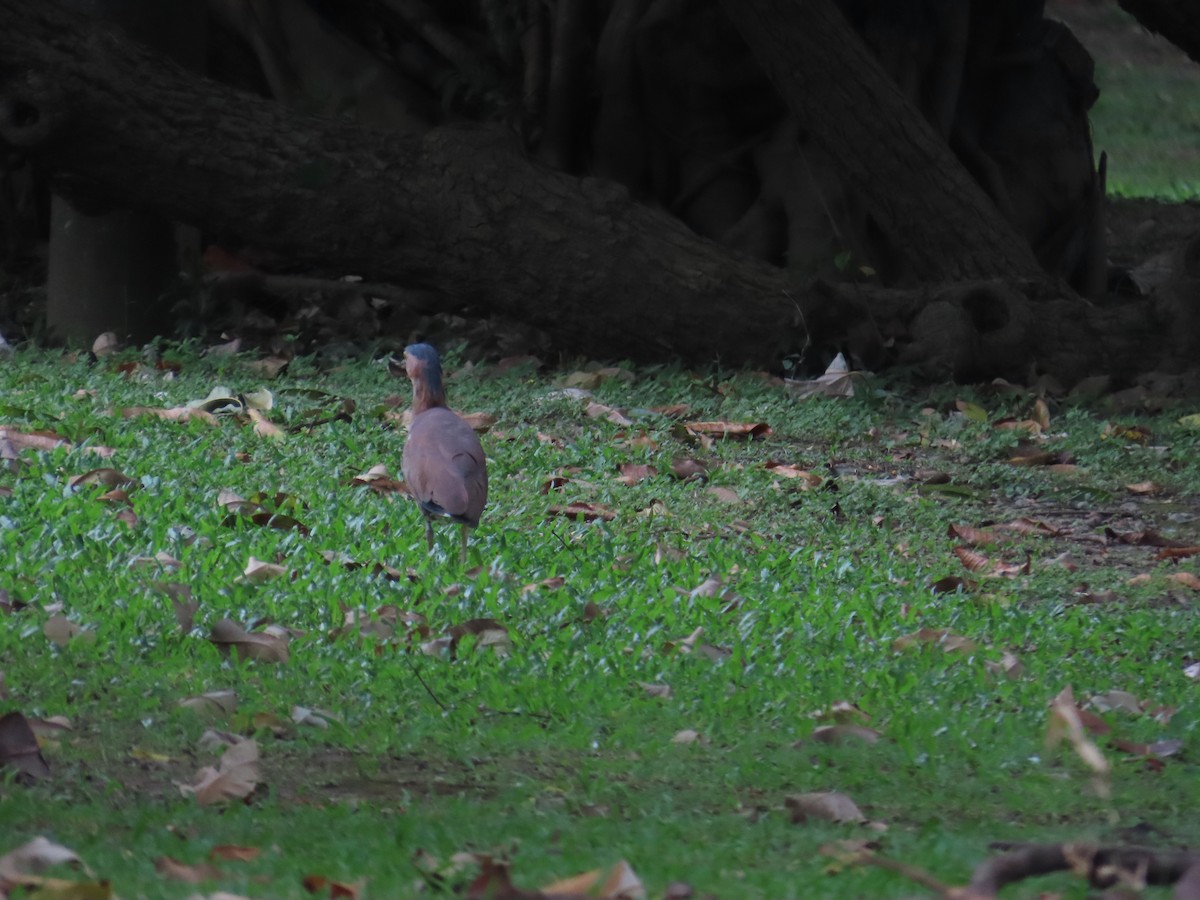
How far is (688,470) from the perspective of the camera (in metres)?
6.88

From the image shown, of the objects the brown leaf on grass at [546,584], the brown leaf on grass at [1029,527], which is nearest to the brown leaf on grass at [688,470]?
the brown leaf on grass at [1029,527]

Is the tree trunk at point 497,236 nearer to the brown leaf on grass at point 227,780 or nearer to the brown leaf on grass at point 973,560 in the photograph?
the brown leaf on grass at point 973,560

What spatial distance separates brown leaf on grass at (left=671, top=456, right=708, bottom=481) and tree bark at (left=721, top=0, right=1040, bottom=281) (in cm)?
322

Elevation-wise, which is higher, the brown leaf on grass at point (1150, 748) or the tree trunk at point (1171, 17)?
the tree trunk at point (1171, 17)

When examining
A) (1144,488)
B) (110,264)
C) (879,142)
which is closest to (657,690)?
(1144,488)

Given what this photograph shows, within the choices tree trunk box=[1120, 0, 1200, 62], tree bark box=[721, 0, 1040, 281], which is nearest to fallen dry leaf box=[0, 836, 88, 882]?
tree bark box=[721, 0, 1040, 281]

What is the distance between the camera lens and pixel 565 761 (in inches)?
144

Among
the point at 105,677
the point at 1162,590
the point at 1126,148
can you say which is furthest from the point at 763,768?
the point at 1126,148

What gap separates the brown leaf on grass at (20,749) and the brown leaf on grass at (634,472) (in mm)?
3530

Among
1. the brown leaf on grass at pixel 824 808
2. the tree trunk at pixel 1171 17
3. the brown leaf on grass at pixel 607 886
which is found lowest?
the brown leaf on grass at pixel 824 808

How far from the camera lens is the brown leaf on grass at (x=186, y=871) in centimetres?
283

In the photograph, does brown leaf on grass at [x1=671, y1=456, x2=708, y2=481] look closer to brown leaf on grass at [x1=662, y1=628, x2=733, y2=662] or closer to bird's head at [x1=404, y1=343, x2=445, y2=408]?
bird's head at [x1=404, y1=343, x2=445, y2=408]

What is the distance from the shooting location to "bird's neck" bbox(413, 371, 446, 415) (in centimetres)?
573

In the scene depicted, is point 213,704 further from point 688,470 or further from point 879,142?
point 879,142
